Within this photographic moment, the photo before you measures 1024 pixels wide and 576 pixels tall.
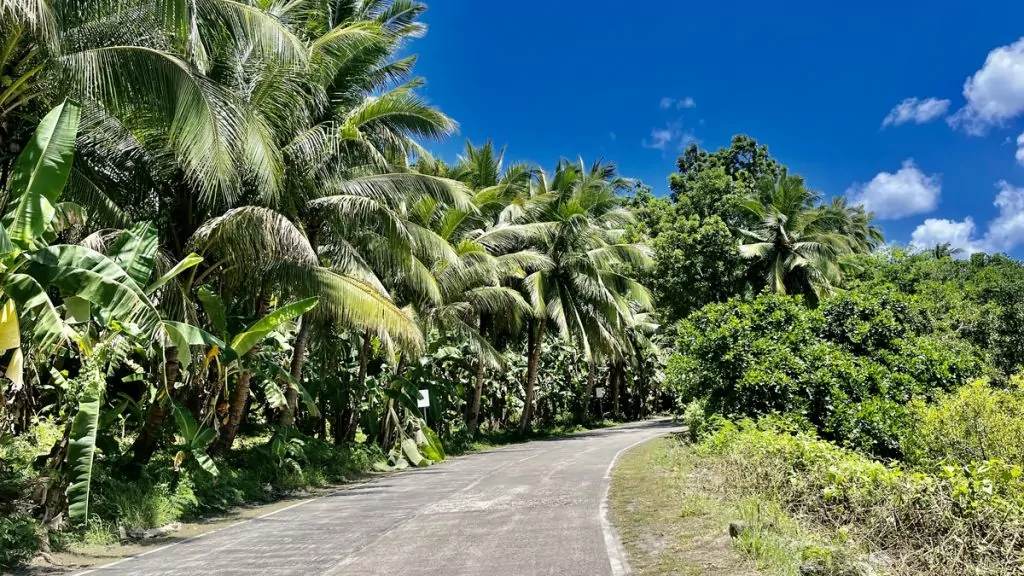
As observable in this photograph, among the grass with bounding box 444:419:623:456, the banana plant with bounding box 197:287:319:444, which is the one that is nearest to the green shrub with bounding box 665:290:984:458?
the grass with bounding box 444:419:623:456

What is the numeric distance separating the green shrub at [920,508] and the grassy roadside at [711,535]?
1.30ft

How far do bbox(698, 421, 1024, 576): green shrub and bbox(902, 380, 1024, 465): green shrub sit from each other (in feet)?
11.6

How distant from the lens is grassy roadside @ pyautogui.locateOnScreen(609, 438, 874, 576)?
18.8 ft

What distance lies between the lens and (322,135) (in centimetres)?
1353

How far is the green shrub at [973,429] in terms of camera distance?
34.0 feet

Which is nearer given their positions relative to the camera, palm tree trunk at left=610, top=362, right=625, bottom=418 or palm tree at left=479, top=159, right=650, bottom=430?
palm tree at left=479, top=159, right=650, bottom=430

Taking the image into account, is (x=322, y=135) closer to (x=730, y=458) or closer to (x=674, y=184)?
(x=730, y=458)

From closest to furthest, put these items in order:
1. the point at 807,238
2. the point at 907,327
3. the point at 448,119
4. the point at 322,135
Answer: the point at 322,135 < the point at 448,119 < the point at 907,327 < the point at 807,238

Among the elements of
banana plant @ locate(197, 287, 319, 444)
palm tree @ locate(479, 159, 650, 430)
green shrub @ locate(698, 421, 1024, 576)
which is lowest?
green shrub @ locate(698, 421, 1024, 576)

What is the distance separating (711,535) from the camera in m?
7.05

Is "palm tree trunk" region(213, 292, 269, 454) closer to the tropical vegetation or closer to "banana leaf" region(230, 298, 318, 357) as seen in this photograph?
the tropical vegetation

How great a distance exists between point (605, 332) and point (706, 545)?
22802 millimetres

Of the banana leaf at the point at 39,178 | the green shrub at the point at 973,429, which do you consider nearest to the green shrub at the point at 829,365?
the green shrub at the point at 973,429

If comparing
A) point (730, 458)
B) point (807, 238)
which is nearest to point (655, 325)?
point (807, 238)
